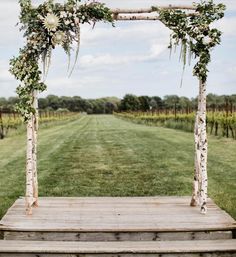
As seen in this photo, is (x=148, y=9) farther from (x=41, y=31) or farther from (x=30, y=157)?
(x=30, y=157)

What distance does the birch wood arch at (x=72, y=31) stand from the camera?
843cm

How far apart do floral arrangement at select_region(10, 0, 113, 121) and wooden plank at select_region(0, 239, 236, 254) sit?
7.26 ft

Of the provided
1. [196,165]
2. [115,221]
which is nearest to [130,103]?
[196,165]

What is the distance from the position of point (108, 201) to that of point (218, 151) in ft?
40.5

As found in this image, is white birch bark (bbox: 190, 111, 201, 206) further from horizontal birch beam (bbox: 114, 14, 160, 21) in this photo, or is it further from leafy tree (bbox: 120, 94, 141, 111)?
leafy tree (bbox: 120, 94, 141, 111)

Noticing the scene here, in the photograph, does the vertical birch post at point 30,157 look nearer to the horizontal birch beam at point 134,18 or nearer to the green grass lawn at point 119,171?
the green grass lawn at point 119,171

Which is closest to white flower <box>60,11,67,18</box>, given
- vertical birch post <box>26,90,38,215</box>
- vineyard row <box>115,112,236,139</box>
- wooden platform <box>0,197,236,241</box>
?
vertical birch post <box>26,90,38,215</box>

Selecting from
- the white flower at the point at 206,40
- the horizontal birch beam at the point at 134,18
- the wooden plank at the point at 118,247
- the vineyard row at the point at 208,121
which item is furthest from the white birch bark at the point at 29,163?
Result: the vineyard row at the point at 208,121

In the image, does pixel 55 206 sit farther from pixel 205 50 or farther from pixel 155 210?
pixel 205 50

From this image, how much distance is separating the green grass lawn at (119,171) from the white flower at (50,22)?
3851mm

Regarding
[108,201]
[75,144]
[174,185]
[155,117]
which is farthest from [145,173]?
[155,117]

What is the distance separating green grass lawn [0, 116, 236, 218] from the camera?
12.4 meters

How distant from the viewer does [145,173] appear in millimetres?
15273

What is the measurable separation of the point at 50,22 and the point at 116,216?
328 cm
